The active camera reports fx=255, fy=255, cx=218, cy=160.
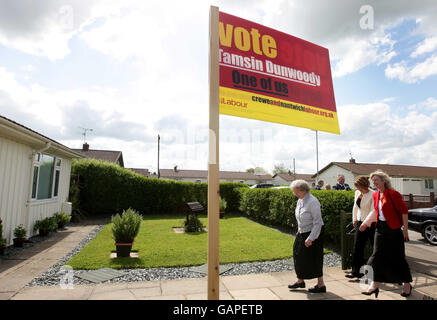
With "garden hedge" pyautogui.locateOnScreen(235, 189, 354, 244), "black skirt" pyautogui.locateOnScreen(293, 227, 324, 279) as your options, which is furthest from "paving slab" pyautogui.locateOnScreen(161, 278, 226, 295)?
"garden hedge" pyautogui.locateOnScreen(235, 189, 354, 244)

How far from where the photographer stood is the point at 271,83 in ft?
10.7

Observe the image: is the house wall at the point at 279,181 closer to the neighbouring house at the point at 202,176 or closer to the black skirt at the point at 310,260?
the neighbouring house at the point at 202,176

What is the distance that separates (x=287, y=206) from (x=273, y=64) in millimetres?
6766

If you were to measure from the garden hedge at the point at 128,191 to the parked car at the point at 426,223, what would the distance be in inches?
374

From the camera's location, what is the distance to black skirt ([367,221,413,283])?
3.60 m

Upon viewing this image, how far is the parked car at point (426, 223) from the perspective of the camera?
7.87m

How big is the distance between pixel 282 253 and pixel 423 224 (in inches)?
210

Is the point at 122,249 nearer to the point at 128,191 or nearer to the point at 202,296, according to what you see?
the point at 202,296

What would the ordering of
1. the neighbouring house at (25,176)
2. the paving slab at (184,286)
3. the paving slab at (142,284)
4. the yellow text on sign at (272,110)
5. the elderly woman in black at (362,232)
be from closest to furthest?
the yellow text on sign at (272,110)
the paving slab at (184,286)
the paving slab at (142,284)
the elderly woman in black at (362,232)
the neighbouring house at (25,176)

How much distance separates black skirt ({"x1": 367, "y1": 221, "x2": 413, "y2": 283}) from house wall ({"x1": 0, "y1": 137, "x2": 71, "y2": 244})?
8.06 meters

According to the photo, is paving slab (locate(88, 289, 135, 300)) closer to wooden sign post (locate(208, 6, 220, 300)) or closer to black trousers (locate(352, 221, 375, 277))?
wooden sign post (locate(208, 6, 220, 300))

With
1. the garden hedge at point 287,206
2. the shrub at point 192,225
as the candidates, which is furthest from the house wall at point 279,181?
the shrub at point 192,225

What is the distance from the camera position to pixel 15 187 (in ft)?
22.6

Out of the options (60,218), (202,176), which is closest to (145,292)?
(60,218)
